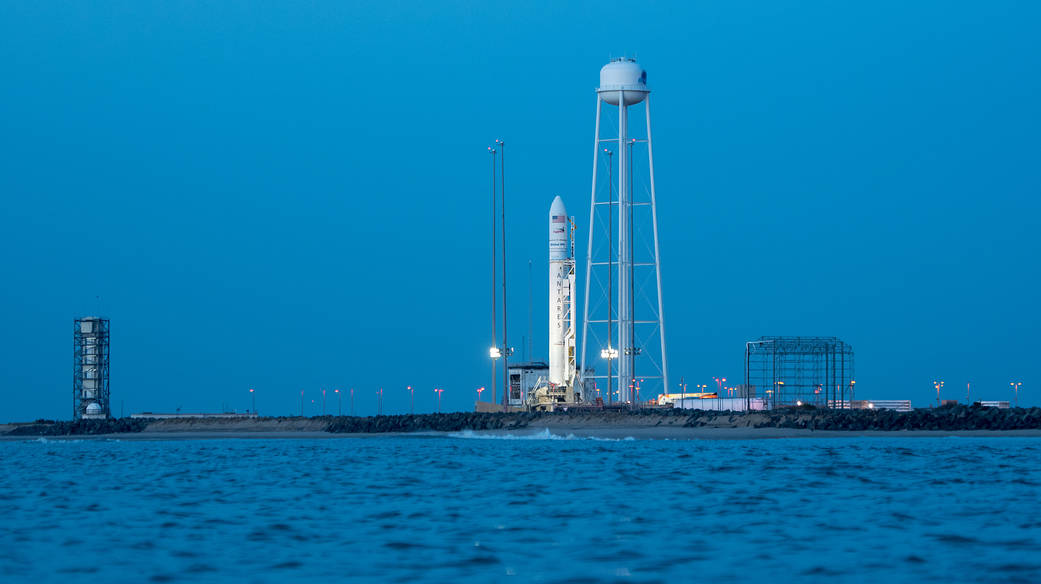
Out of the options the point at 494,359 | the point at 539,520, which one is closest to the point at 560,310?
the point at 494,359

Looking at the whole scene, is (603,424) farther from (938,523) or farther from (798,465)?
(938,523)

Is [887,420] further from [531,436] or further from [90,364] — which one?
[90,364]

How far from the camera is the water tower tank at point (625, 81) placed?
81875mm

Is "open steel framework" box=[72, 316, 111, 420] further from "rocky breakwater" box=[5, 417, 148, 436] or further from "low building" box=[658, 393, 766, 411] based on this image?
"low building" box=[658, 393, 766, 411]

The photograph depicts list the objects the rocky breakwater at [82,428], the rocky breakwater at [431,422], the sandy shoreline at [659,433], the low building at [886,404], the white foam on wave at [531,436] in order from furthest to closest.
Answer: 1. the low building at [886,404]
2. the rocky breakwater at [82,428]
3. the rocky breakwater at [431,422]
4. the white foam on wave at [531,436]
5. the sandy shoreline at [659,433]

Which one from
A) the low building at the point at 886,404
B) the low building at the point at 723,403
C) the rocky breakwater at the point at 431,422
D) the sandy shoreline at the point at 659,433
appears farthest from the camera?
the low building at the point at 886,404

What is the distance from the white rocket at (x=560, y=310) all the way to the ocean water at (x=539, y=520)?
144 ft

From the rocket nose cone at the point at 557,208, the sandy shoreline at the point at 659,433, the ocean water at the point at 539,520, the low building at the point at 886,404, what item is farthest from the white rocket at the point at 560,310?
the ocean water at the point at 539,520

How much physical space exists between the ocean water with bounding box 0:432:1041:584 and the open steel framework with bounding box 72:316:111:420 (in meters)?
62.6

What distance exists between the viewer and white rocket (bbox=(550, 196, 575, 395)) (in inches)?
3479

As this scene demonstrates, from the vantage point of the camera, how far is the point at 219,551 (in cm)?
1998

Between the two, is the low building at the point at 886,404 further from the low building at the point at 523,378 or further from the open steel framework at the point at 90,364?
the open steel framework at the point at 90,364

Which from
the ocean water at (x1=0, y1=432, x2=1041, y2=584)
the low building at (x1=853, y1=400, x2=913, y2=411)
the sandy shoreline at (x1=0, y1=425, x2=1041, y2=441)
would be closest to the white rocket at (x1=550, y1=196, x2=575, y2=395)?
the sandy shoreline at (x1=0, y1=425, x2=1041, y2=441)

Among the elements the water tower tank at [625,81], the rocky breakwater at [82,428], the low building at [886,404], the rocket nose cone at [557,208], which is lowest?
the rocky breakwater at [82,428]
